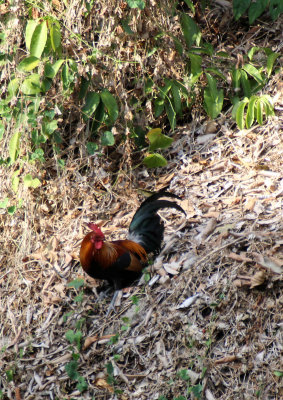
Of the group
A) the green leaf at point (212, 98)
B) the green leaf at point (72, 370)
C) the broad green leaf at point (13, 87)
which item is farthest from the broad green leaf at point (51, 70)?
the green leaf at point (72, 370)

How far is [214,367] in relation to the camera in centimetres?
396

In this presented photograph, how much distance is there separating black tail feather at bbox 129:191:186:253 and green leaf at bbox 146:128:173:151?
0.73 m

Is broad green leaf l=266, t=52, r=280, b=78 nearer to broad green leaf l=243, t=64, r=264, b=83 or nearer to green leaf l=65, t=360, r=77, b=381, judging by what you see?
broad green leaf l=243, t=64, r=264, b=83

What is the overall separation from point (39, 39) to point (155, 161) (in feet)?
5.14

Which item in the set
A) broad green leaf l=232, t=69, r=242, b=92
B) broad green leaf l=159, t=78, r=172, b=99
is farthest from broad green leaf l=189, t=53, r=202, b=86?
broad green leaf l=232, t=69, r=242, b=92

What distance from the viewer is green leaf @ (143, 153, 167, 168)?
18.3 feet

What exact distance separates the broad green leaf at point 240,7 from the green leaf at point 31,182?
258cm

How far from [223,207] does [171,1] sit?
2088 mm

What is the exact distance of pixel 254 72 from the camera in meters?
5.61

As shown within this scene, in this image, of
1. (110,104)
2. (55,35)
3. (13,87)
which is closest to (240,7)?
(110,104)

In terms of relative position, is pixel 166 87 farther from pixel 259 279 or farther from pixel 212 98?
pixel 259 279

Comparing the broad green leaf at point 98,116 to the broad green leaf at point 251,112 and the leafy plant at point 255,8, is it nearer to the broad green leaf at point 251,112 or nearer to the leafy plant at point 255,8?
the broad green leaf at point 251,112

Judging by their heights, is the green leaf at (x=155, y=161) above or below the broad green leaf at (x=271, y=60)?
below

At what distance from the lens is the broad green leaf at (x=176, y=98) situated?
5543mm
